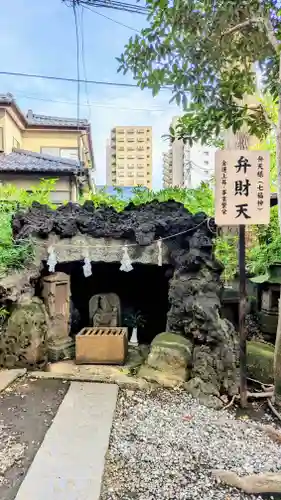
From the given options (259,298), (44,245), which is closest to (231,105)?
(44,245)

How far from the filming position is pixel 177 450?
320cm

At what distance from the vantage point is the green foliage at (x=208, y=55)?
153 inches

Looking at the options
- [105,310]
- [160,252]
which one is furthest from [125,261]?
[105,310]

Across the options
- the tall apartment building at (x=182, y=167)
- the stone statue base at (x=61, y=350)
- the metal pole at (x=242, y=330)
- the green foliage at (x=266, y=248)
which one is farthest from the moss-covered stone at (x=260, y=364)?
the tall apartment building at (x=182, y=167)

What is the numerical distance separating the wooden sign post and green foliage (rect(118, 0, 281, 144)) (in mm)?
386

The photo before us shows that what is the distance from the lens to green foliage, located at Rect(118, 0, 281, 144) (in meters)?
3.88

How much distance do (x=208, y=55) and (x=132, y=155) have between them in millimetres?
13637

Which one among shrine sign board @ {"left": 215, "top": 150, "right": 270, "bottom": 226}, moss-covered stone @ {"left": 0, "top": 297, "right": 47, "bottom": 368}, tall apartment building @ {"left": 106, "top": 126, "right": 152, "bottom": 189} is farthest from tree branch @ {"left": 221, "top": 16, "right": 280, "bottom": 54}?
tall apartment building @ {"left": 106, "top": 126, "right": 152, "bottom": 189}

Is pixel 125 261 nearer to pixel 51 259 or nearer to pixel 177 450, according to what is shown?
pixel 51 259

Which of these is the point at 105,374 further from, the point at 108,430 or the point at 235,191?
the point at 235,191

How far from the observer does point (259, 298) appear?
726 centimetres

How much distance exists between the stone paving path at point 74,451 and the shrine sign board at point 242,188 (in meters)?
2.47

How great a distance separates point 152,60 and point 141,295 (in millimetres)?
4535

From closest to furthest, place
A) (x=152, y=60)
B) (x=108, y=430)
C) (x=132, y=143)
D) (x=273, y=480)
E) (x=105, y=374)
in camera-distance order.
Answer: (x=273, y=480), (x=108, y=430), (x=152, y=60), (x=105, y=374), (x=132, y=143)
